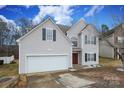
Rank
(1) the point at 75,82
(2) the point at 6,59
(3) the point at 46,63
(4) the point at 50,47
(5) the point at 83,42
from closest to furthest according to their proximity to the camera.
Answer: (1) the point at 75,82 → (3) the point at 46,63 → (4) the point at 50,47 → (2) the point at 6,59 → (5) the point at 83,42

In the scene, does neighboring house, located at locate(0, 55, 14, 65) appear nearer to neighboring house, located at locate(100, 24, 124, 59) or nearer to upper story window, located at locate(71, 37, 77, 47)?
upper story window, located at locate(71, 37, 77, 47)

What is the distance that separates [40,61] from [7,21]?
539cm

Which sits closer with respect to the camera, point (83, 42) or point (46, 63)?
point (46, 63)

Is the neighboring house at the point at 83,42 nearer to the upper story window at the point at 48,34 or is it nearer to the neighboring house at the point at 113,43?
the neighboring house at the point at 113,43

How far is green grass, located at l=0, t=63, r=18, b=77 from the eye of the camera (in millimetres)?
13143

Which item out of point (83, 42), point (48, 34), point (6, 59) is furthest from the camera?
point (83, 42)

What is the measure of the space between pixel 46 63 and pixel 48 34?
2567 millimetres

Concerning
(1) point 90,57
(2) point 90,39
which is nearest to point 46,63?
(1) point 90,57

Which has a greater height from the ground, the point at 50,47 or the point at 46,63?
the point at 50,47

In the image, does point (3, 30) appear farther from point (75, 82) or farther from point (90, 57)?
point (75, 82)

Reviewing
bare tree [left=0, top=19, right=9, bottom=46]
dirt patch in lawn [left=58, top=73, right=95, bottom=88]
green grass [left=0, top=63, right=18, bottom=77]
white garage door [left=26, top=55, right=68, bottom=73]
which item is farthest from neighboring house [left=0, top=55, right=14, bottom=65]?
dirt patch in lawn [left=58, top=73, right=95, bottom=88]

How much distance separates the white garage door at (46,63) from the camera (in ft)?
45.8

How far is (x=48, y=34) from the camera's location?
581 inches
